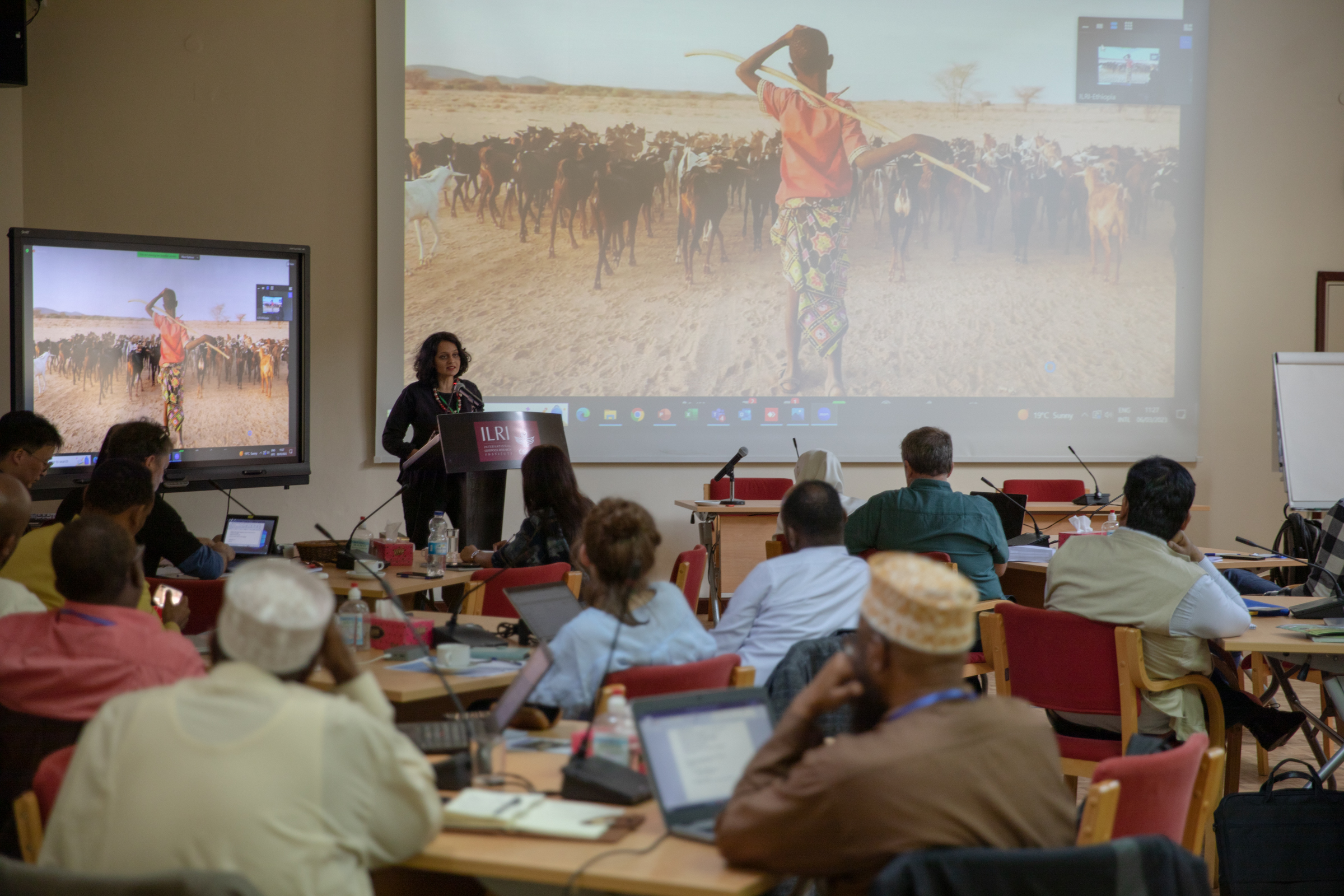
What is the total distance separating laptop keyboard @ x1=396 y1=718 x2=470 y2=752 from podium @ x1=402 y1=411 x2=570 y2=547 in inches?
119

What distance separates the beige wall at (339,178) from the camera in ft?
22.6

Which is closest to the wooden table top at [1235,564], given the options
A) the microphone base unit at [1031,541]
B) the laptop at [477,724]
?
the microphone base unit at [1031,541]

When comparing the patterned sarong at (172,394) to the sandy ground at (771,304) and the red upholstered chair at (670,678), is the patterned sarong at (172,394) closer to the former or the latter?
the sandy ground at (771,304)

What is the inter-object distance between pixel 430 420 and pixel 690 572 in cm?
221

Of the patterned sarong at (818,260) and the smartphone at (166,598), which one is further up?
the patterned sarong at (818,260)

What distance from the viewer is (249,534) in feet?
14.6

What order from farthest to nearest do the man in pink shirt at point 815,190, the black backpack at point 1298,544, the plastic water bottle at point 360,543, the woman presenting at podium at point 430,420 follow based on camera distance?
the man in pink shirt at point 815,190
the woman presenting at podium at point 430,420
the black backpack at point 1298,544
the plastic water bottle at point 360,543

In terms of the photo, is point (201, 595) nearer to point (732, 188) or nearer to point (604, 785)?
point (604, 785)

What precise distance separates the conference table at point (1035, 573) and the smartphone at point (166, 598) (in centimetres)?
312

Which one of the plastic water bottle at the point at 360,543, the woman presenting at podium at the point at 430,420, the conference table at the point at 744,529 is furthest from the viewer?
the conference table at the point at 744,529

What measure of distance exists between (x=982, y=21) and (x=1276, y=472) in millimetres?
3710

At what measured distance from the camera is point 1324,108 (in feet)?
24.6

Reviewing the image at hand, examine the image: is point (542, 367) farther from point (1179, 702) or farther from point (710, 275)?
point (1179, 702)

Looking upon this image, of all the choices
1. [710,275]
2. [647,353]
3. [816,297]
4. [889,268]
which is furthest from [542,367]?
[889,268]
